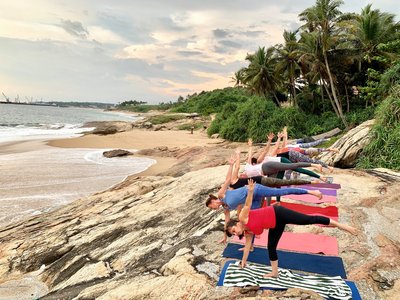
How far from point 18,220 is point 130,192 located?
373 centimetres

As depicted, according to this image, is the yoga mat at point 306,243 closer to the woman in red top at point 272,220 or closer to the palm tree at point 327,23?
the woman in red top at point 272,220

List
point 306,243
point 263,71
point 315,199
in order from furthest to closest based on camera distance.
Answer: point 263,71 → point 315,199 → point 306,243

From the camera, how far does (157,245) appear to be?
22.5 ft

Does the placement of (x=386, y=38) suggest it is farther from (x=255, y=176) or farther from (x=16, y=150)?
(x=16, y=150)

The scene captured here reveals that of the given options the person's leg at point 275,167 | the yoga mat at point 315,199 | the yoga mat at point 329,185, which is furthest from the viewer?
the yoga mat at point 329,185

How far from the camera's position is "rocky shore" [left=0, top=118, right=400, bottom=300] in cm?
501

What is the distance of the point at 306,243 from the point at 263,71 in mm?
28177

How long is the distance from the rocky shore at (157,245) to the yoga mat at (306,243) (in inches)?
6.9

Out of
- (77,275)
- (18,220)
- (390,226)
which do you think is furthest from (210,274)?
(18,220)

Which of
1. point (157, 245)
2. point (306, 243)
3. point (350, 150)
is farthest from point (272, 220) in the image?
point (350, 150)

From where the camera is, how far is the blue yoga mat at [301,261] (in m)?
5.09

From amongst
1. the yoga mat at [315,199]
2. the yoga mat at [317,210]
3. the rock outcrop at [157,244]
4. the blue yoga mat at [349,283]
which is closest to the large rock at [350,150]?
the rock outcrop at [157,244]

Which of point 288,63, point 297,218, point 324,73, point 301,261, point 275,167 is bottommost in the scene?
point 301,261

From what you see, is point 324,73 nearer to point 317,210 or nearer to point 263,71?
point 263,71
